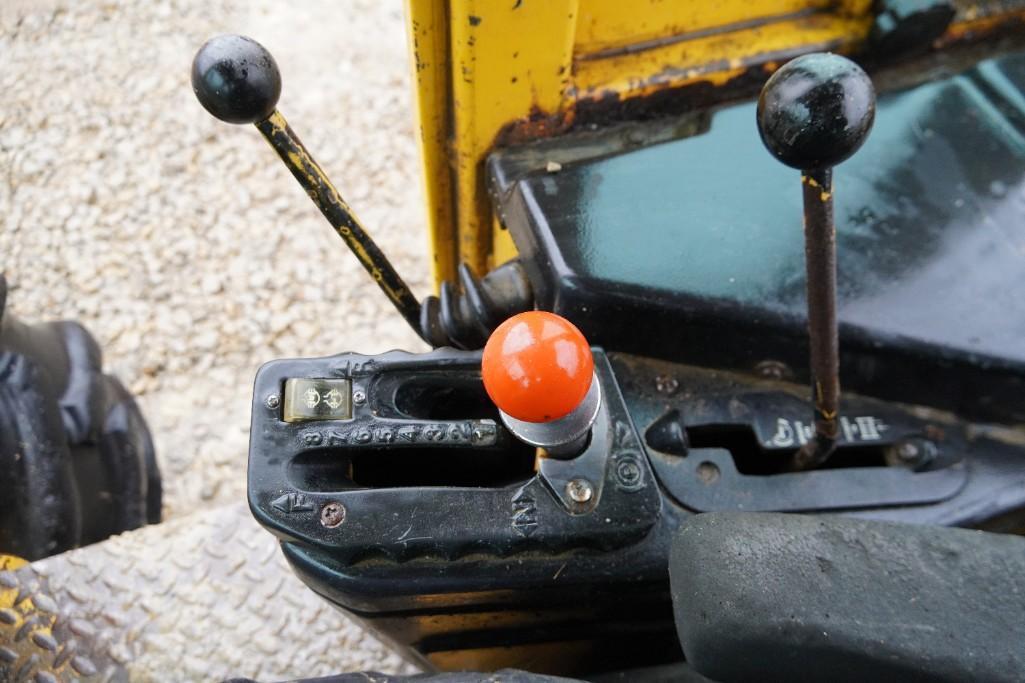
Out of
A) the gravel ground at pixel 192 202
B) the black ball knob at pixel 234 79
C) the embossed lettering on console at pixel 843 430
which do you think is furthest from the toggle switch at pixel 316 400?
the gravel ground at pixel 192 202

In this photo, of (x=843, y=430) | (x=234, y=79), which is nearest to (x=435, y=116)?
(x=234, y=79)

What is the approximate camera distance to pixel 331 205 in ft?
2.84

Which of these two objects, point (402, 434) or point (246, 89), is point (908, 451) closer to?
point (402, 434)

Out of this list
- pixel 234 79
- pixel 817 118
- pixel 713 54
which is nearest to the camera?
pixel 817 118

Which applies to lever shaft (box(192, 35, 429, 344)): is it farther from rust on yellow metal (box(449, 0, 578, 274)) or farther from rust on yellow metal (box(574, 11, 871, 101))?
rust on yellow metal (box(574, 11, 871, 101))

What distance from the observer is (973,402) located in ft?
3.13

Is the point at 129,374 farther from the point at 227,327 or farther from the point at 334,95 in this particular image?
the point at 334,95

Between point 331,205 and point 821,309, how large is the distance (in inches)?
19.2

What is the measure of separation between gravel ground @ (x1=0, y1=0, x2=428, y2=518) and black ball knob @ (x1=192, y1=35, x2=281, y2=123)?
4.00ft

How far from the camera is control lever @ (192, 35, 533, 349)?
742mm

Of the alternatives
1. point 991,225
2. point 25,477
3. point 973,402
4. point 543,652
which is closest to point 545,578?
point 543,652

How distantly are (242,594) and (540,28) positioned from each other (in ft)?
3.24

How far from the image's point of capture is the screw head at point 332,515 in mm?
795

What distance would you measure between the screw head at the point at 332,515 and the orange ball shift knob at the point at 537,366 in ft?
0.72
